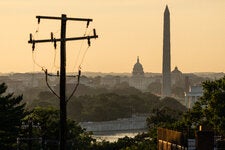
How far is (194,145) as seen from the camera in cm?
4619

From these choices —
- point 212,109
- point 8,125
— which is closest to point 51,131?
point 8,125

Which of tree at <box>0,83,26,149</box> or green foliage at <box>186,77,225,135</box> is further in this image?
green foliage at <box>186,77,225,135</box>

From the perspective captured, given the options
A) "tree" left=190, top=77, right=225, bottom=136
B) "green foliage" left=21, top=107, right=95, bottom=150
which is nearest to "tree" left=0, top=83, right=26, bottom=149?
"green foliage" left=21, top=107, right=95, bottom=150

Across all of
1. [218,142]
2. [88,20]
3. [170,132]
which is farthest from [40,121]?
[88,20]

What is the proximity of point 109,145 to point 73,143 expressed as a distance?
8954mm

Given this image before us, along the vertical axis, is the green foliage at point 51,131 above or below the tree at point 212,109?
below

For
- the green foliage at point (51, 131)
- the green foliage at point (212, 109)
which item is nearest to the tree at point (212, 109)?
the green foliage at point (212, 109)

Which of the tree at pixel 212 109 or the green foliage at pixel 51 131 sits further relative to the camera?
the green foliage at pixel 51 131

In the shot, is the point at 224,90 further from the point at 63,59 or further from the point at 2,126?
the point at 63,59

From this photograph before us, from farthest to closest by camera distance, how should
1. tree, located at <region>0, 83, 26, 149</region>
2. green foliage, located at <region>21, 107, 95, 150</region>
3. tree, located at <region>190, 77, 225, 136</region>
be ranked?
green foliage, located at <region>21, 107, 95, 150</region> → tree, located at <region>190, 77, 225, 136</region> → tree, located at <region>0, 83, 26, 149</region>

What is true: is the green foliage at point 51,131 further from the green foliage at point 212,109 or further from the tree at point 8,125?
the green foliage at point 212,109

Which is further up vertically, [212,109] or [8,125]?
[212,109]

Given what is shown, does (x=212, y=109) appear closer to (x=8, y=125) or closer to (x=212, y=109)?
(x=212, y=109)

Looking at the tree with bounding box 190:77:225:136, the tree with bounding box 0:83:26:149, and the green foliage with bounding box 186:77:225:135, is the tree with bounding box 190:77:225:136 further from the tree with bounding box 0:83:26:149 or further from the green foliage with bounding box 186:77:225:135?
the tree with bounding box 0:83:26:149
